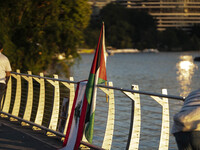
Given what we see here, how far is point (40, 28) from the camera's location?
2336cm

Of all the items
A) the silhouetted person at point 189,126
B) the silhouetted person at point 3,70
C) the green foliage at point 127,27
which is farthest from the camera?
the green foliage at point 127,27

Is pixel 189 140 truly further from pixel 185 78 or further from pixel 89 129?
pixel 185 78

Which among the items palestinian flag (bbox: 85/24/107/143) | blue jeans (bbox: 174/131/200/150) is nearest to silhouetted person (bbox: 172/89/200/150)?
blue jeans (bbox: 174/131/200/150)

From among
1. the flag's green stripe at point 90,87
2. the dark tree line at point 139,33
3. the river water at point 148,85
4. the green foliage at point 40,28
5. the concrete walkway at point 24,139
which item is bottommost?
the river water at point 148,85

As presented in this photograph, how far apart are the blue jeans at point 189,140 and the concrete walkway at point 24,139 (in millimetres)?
4224

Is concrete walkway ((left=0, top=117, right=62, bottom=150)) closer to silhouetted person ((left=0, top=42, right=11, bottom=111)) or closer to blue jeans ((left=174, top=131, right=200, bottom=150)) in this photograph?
silhouetted person ((left=0, top=42, right=11, bottom=111))

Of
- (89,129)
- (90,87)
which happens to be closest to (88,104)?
(90,87)

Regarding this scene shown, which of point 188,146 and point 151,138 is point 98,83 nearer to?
point 188,146

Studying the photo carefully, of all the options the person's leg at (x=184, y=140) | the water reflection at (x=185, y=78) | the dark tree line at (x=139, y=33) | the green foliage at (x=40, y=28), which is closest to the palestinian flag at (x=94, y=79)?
the person's leg at (x=184, y=140)

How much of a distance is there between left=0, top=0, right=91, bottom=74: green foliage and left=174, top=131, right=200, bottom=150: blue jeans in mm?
18817

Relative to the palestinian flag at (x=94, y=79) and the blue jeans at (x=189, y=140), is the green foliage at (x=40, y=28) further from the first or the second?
the blue jeans at (x=189, y=140)

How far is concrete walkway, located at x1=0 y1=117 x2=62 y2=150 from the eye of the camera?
27.3ft

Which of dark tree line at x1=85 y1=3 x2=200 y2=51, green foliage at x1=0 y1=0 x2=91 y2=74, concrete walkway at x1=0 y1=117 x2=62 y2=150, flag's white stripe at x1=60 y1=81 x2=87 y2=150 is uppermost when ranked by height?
dark tree line at x1=85 y1=3 x2=200 y2=51

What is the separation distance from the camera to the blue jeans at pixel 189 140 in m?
4.20
